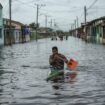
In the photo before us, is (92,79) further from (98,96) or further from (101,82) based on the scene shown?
(98,96)

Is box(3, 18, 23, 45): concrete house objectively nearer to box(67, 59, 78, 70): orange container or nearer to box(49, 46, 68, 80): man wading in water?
box(67, 59, 78, 70): orange container

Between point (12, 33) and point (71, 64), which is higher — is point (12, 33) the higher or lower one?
the higher one

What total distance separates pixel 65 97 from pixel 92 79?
4662 millimetres

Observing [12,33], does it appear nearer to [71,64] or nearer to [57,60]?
[71,64]

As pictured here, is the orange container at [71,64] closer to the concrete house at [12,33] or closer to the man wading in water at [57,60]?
the man wading in water at [57,60]

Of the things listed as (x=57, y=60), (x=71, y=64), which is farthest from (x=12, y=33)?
(x=57, y=60)

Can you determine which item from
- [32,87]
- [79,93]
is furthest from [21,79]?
[79,93]

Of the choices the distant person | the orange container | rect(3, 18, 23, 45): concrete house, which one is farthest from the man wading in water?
rect(3, 18, 23, 45): concrete house

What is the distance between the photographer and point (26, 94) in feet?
39.7

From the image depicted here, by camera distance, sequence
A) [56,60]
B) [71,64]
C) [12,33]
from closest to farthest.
A: [56,60]
[71,64]
[12,33]

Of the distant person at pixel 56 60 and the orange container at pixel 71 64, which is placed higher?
the distant person at pixel 56 60

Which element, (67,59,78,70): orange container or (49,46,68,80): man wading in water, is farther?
(67,59,78,70): orange container

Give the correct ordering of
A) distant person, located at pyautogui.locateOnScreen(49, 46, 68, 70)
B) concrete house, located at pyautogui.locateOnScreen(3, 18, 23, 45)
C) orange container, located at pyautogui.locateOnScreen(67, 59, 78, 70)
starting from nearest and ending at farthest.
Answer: distant person, located at pyautogui.locateOnScreen(49, 46, 68, 70) < orange container, located at pyautogui.locateOnScreen(67, 59, 78, 70) < concrete house, located at pyautogui.locateOnScreen(3, 18, 23, 45)

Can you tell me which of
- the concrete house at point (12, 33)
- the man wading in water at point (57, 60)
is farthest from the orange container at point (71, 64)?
the concrete house at point (12, 33)
